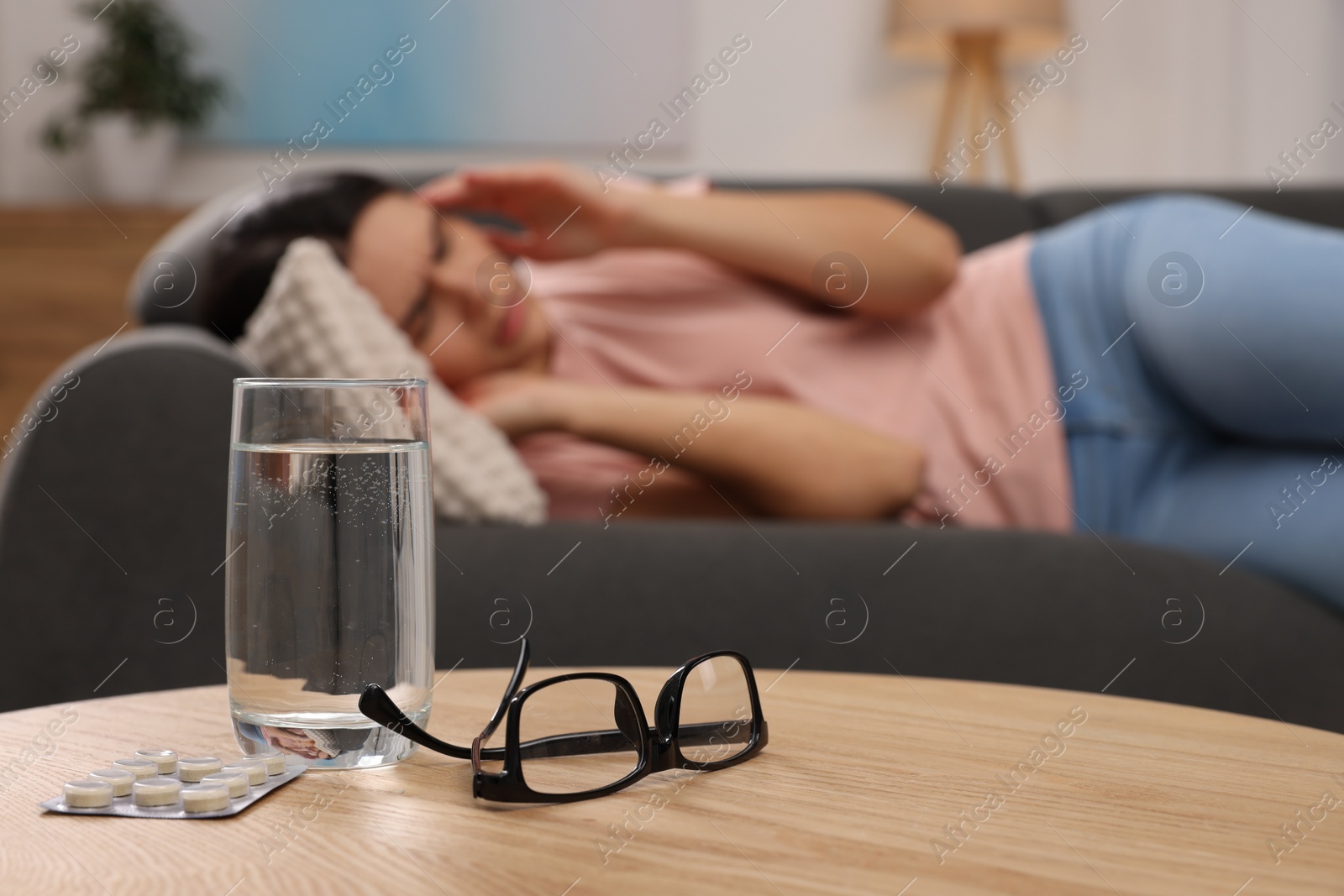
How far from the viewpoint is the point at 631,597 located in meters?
1.00

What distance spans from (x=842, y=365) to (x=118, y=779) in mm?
1127

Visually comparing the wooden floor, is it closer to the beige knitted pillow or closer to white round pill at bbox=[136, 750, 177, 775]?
the beige knitted pillow

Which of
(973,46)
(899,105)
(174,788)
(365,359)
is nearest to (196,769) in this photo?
(174,788)

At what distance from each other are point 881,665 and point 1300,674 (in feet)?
1.19

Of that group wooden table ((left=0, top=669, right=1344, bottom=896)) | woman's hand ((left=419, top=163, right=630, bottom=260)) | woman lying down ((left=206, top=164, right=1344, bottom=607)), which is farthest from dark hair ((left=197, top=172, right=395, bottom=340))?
wooden table ((left=0, top=669, right=1344, bottom=896))

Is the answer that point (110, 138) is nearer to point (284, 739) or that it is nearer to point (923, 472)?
point (923, 472)

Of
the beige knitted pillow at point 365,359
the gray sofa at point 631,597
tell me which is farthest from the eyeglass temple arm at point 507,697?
the beige knitted pillow at point 365,359

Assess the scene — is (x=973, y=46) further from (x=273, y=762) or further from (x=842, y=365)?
(x=273, y=762)

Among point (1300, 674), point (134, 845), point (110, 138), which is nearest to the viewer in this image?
point (134, 845)

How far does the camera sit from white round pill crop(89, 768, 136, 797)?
0.39m

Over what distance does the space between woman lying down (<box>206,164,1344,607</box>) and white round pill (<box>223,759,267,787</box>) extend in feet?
2.68

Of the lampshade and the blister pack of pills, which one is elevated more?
the lampshade

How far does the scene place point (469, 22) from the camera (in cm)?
300

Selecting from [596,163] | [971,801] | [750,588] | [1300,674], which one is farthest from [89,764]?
[596,163]
